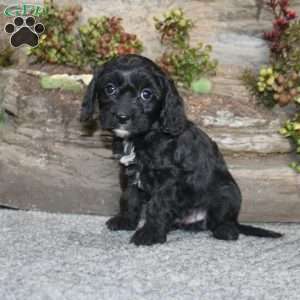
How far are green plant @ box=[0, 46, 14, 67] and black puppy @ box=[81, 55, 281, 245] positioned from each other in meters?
1.80

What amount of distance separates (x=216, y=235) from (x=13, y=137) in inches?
77.7

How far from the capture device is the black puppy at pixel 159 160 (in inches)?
181

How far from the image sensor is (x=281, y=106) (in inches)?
228

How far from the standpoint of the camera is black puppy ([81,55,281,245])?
15.1ft

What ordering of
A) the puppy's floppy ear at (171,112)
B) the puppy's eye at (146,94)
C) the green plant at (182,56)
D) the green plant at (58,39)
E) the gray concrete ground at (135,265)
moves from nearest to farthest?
the gray concrete ground at (135,265)
the puppy's eye at (146,94)
the puppy's floppy ear at (171,112)
the green plant at (182,56)
the green plant at (58,39)

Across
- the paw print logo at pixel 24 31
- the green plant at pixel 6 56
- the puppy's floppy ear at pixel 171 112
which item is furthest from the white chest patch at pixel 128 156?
the green plant at pixel 6 56

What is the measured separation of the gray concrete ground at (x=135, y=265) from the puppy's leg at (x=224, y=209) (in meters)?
0.10

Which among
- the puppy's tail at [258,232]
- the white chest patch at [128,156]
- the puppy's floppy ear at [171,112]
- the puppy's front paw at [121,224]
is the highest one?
the puppy's floppy ear at [171,112]

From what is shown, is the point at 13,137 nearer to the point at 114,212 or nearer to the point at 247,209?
the point at 114,212

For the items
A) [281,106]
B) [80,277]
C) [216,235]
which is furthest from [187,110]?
[80,277]

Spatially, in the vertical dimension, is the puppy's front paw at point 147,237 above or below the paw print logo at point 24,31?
below

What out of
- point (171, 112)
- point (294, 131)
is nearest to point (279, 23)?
point (294, 131)

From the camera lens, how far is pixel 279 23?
582 cm

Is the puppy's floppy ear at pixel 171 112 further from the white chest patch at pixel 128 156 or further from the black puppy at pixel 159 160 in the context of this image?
the white chest patch at pixel 128 156
